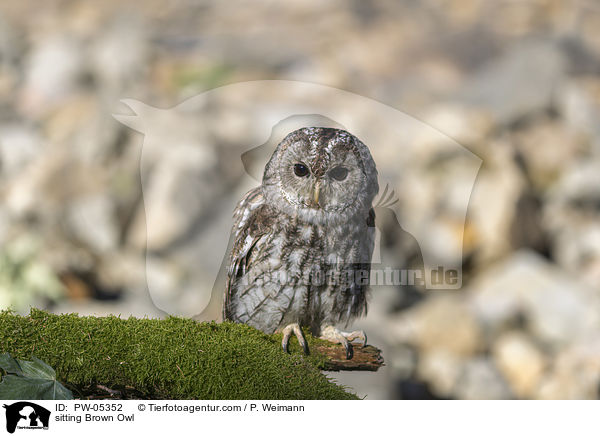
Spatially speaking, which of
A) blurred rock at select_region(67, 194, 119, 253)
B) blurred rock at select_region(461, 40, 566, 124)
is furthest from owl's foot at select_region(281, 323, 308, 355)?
blurred rock at select_region(461, 40, 566, 124)

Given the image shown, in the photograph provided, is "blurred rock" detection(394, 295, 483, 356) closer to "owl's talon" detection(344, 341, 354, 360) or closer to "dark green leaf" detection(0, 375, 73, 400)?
"owl's talon" detection(344, 341, 354, 360)

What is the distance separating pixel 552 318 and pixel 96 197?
1.86m

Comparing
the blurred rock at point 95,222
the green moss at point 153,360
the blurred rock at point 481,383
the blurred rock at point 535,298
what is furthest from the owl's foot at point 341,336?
the blurred rock at point 535,298

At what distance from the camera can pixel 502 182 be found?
218cm

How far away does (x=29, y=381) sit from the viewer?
87 centimetres

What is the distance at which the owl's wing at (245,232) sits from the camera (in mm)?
1026

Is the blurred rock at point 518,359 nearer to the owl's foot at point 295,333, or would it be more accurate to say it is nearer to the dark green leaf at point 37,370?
the owl's foot at point 295,333

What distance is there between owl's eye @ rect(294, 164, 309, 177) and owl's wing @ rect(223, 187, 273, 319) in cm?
10

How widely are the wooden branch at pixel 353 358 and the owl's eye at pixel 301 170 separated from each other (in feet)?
1.11

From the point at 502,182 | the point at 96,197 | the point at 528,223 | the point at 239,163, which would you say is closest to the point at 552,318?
the point at 528,223

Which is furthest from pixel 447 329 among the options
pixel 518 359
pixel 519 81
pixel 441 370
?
pixel 519 81

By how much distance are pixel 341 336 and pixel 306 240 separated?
0.70 feet
